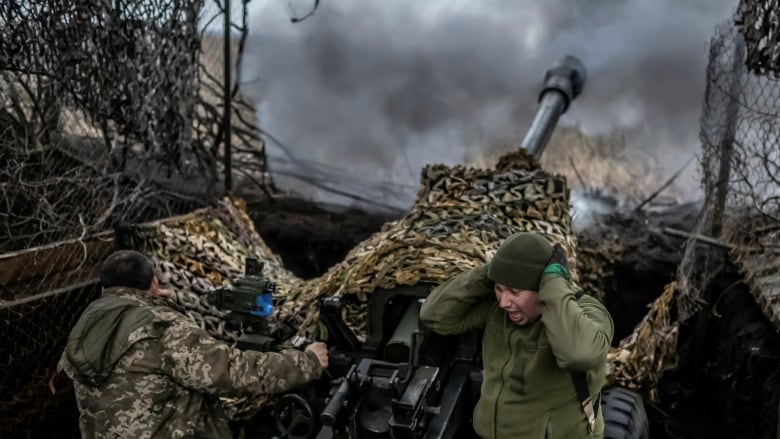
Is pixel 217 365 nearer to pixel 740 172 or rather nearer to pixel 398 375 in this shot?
pixel 398 375

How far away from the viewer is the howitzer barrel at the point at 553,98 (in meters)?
7.36

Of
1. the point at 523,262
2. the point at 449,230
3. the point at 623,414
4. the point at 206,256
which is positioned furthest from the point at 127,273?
the point at 623,414

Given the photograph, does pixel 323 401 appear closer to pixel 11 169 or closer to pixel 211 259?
pixel 211 259

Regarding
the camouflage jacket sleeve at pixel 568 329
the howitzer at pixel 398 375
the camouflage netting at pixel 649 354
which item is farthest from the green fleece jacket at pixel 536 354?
the camouflage netting at pixel 649 354

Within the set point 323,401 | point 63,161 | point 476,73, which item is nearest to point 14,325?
point 63,161

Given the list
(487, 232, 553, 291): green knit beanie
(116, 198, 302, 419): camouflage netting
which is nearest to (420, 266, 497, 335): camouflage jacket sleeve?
(487, 232, 553, 291): green knit beanie

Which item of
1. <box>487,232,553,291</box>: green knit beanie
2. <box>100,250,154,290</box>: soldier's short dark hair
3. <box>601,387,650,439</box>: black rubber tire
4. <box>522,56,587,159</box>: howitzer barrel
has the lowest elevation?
<box>601,387,650,439</box>: black rubber tire

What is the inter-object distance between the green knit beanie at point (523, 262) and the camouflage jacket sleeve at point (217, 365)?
1116 mm

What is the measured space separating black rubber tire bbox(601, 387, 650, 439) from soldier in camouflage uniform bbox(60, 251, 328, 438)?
2024mm

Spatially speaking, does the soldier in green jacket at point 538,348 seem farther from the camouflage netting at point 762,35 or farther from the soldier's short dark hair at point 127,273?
the camouflage netting at point 762,35

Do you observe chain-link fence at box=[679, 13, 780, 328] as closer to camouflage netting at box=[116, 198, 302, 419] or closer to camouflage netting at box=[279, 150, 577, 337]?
camouflage netting at box=[279, 150, 577, 337]

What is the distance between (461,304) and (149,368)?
1362mm

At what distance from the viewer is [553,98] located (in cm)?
793

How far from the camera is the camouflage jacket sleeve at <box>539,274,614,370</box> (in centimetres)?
274
